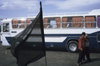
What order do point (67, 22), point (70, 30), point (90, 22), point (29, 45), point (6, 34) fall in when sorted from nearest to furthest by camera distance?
point (29, 45) < point (90, 22) < point (70, 30) < point (67, 22) < point (6, 34)

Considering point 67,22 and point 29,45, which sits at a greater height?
point 67,22

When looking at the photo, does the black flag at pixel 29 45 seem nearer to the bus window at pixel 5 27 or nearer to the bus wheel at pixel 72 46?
the bus wheel at pixel 72 46

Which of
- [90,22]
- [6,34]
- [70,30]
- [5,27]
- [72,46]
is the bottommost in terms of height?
[72,46]

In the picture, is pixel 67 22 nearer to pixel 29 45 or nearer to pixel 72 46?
pixel 72 46

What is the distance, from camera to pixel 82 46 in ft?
21.4

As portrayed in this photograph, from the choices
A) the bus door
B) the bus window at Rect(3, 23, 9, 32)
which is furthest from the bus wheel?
the bus window at Rect(3, 23, 9, 32)

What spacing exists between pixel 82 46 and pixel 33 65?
2.93 meters

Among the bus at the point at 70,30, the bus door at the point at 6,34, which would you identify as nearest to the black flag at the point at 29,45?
the bus at the point at 70,30

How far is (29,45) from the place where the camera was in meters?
3.12

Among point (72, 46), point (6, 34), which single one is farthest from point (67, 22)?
point (6, 34)

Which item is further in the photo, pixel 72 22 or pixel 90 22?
pixel 72 22

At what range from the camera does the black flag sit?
3.03m

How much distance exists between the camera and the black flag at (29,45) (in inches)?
119

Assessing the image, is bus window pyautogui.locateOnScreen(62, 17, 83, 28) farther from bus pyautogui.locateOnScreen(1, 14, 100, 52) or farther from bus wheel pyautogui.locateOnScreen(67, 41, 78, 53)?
bus wheel pyautogui.locateOnScreen(67, 41, 78, 53)
